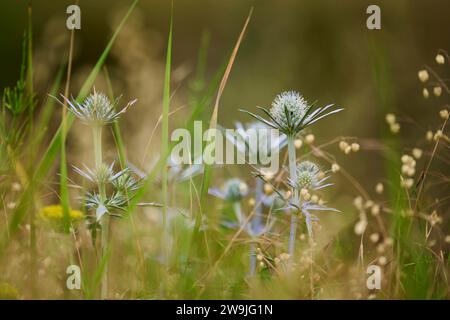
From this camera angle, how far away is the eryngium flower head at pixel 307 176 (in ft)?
4.90

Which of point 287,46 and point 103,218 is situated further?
point 287,46

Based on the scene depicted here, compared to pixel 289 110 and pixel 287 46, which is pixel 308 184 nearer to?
pixel 289 110

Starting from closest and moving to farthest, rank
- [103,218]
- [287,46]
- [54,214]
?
[103,218]
[54,214]
[287,46]

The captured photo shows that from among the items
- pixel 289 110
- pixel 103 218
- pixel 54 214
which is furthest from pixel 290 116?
pixel 54 214

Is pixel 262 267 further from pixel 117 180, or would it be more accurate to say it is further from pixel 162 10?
pixel 162 10

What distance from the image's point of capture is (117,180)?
1.49 metres

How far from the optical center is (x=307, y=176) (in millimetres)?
1519

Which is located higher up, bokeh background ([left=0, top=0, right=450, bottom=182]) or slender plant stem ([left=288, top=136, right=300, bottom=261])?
bokeh background ([left=0, top=0, right=450, bottom=182])

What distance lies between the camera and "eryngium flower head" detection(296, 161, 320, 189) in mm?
1495

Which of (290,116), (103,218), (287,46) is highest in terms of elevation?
(287,46)

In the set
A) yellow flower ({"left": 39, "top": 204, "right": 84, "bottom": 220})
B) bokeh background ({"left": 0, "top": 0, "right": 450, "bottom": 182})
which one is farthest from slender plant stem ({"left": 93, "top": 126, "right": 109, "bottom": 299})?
bokeh background ({"left": 0, "top": 0, "right": 450, "bottom": 182})

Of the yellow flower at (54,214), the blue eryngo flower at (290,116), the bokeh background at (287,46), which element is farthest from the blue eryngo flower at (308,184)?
the bokeh background at (287,46)

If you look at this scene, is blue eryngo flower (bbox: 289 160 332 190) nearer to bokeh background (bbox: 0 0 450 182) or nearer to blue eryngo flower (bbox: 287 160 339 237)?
blue eryngo flower (bbox: 287 160 339 237)
